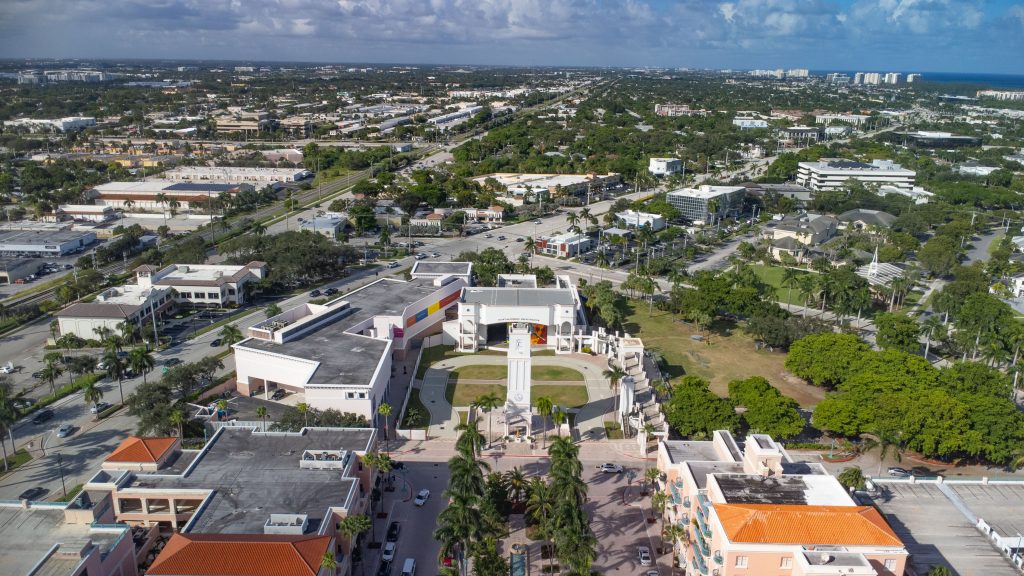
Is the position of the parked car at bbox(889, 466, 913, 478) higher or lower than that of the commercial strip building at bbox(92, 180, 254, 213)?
lower

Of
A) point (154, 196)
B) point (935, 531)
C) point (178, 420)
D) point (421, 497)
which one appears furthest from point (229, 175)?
point (935, 531)

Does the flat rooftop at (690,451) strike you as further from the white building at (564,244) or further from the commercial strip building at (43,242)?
the commercial strip building at (43,242)

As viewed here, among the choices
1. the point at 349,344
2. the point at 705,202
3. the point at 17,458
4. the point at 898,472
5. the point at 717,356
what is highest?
the point at 705,202

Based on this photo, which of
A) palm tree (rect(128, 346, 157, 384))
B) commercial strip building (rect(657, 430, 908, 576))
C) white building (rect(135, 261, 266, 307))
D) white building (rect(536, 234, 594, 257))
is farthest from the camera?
white building (rect(536, 234, 594, 257))

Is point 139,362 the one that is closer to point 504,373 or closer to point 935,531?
point 504,373

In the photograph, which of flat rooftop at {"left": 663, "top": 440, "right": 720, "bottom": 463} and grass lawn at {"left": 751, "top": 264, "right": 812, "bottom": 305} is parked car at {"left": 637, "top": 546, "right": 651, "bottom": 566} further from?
grass lawn at {"left": 751, "top": 264, "right": 812, "bottom": 305}

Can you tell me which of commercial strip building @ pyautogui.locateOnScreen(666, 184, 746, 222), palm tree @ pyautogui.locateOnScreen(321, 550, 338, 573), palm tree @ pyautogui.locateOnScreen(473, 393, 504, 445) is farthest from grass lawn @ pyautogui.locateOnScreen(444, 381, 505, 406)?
commercial strip building @ pyautogui.locateOnScreen(666, 184, 746, 222)

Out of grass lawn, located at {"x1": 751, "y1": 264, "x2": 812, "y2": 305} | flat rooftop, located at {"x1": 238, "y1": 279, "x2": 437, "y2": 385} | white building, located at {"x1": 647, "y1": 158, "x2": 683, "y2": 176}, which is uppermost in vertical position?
white building, located at {"x1": 647, "y1": 158, "x2": 683, "y2": 176}

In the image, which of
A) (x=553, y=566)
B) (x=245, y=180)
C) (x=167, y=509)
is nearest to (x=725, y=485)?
(x=553, y=566)
